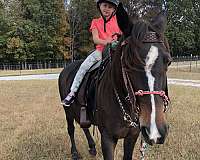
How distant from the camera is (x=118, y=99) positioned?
10.7 ft

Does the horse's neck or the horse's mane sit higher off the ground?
the horse's mane

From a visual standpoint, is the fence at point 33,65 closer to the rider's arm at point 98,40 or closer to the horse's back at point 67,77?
the horse's back at point 67,77

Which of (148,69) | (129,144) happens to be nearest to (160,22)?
(148,69)

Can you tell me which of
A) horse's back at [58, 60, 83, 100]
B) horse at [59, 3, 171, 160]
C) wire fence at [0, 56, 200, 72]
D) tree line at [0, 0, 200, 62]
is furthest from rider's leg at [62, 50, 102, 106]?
wire fence at [0, 56, 200, 72]

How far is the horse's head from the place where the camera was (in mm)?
2424

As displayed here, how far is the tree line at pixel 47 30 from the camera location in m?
50.6

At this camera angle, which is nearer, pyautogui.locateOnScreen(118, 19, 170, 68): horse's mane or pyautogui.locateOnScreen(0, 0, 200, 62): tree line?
pyautogui.locateOnScreen(118, 19, 170, 68): horse's mane

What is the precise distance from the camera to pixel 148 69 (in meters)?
2.50

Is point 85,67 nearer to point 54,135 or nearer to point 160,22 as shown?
point 160,22

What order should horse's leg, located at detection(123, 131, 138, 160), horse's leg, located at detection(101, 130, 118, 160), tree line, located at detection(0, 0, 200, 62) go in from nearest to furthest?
horse's leg, located at detection(101, 130, 118, 160) → horse's leg, located at detection(123, 131, 138, 160) → tree line, located at detection(0, 0, 200, 62)

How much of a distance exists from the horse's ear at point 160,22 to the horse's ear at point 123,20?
202mm

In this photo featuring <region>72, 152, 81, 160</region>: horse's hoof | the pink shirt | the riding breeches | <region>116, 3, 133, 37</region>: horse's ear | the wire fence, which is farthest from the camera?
the wire fence

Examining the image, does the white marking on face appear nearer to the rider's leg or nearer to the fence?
the rider's leg

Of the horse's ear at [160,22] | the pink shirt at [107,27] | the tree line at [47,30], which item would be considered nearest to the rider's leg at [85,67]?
the pink shirt at [107,27]
